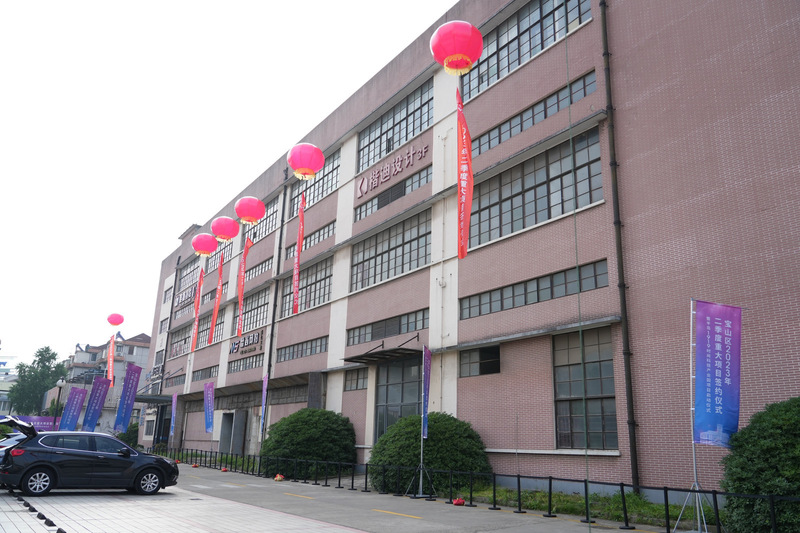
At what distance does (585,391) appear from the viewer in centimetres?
1780

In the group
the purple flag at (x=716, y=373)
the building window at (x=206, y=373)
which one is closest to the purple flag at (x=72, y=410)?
the building window at (x=206, y=373)

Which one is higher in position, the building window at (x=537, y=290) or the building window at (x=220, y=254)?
the building window at (x=220, y=254)

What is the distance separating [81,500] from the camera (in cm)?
1427

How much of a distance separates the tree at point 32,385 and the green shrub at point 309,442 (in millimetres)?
86120

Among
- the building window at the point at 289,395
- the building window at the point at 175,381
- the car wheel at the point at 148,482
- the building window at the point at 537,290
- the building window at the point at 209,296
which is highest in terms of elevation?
the building window at the point at 209,296

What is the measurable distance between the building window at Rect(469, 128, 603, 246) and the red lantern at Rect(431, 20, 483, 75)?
5.95m

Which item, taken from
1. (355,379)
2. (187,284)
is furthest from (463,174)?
(187,284)

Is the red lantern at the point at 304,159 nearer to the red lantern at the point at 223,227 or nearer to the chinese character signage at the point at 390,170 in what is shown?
the chinese character signage at the point at 390,170

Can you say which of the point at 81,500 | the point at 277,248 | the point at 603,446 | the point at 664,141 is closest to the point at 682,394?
the point at 603,446

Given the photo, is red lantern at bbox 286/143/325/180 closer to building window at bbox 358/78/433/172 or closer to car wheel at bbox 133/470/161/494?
building window at bbox 358/78/433/172

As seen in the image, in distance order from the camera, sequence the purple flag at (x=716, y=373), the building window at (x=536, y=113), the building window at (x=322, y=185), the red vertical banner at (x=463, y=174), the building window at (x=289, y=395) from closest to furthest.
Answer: the purple flag at (x=716, y=373) < the red vertical banner at (x=463, y=174) < the building window at (x=536, y=113) < the building window at (x=289, y=395) < the building window at (x=322, y=185)

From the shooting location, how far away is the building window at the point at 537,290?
18.2m

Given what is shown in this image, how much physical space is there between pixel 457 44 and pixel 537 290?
8609 mm

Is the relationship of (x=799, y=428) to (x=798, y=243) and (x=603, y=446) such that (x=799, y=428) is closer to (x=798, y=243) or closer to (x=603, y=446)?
(x=798, y=243)
